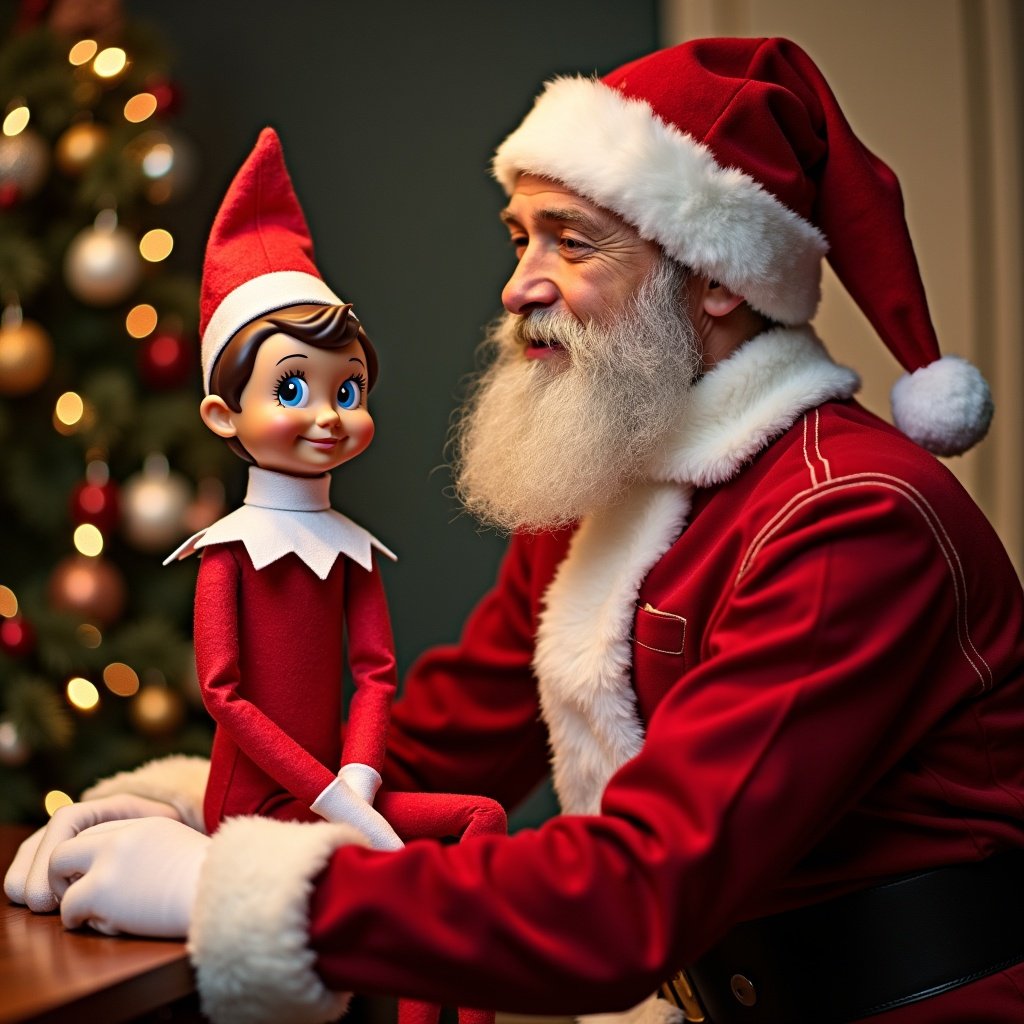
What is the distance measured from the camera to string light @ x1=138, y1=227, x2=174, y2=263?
2242mm

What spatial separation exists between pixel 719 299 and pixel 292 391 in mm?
592

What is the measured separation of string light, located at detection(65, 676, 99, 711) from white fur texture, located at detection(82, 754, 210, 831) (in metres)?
0.91

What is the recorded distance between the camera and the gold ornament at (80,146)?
215 centimetres

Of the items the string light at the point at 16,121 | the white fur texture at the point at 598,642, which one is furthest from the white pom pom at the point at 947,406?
the string light at the point at 16,121

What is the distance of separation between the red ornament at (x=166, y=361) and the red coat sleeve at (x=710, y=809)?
1.40 meters

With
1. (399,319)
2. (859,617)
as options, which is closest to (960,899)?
(859,617)

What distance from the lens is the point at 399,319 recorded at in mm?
2484

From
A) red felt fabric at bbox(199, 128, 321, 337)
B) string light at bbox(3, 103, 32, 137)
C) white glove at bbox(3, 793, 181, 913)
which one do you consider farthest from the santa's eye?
string light at bbox(3, 103, 32, 137)

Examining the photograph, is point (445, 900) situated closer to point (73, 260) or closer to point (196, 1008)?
point (196, 1008)

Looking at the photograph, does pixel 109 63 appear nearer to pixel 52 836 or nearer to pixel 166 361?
pixel 166 361

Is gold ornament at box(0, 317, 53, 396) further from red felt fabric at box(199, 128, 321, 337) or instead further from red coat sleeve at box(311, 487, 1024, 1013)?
red coat sleeve at box(311, 487, 1024, 1013)

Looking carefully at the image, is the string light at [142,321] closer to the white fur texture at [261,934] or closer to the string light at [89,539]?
the string light at [89,539]

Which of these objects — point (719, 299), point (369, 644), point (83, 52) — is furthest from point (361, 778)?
point (83, 52)

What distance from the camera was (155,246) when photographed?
224 centimetres
